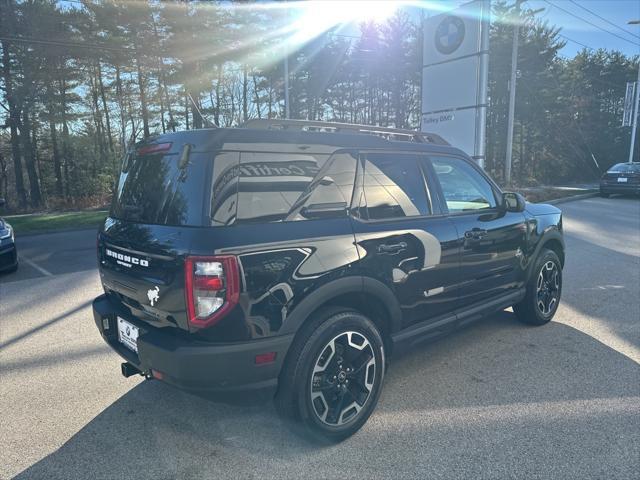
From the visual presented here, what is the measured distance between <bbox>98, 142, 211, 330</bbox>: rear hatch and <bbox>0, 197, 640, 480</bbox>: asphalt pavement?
2.75ft

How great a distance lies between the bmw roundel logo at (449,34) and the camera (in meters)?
12.5

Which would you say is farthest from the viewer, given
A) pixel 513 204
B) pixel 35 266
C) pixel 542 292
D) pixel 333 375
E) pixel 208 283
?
pixel 35 266

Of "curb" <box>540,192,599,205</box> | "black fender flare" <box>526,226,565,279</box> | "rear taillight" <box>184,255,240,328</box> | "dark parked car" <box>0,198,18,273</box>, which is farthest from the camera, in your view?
"curb" <box>540,192,599,205</box>

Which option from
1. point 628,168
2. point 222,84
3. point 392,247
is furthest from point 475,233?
point 222,84

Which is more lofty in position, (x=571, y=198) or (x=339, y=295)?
(x=339, y=295)

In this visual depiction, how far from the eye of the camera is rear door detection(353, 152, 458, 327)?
2.83 meters

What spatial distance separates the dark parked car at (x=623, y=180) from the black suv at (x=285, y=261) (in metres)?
18.2

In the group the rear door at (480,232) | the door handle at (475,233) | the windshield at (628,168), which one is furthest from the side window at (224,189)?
the windshield at (628,168)

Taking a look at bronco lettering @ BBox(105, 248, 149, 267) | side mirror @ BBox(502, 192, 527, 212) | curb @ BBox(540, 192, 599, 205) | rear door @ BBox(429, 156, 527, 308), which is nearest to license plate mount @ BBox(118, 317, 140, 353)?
bronco lettering @ BBox(105, 248, 149, 267)

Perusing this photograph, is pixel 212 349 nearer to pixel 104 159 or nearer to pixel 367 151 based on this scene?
pixel 367 151

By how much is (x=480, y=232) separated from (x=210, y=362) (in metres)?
2.46

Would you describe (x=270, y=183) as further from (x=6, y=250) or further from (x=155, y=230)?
(x=6, y=250)

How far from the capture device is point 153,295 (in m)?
2.42

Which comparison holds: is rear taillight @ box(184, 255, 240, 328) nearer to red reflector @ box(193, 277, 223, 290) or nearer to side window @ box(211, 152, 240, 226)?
red reflector @ box(193, 277, 223, 290)
